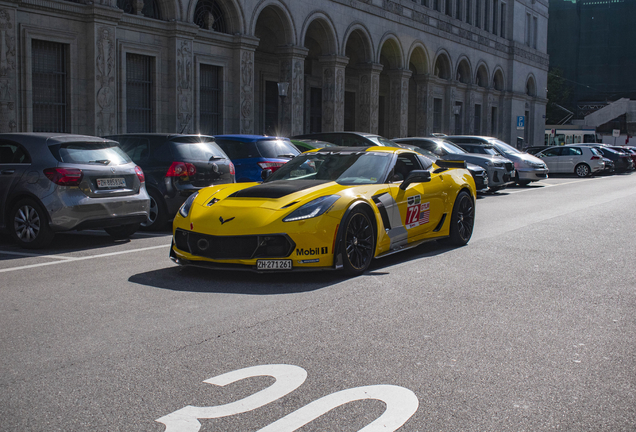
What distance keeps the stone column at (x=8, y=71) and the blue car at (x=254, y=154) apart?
7.20m

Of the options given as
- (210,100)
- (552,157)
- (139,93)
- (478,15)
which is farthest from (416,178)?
(478,15)

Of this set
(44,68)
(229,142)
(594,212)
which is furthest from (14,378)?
(44,68)

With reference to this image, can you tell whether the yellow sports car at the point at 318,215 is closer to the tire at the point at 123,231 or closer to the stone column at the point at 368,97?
the tire at the point at 123,231

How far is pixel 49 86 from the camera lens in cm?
2033

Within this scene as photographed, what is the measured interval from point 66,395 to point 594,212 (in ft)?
43.0

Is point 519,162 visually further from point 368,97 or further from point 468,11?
point 468,11

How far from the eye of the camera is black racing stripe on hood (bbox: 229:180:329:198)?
292 inches

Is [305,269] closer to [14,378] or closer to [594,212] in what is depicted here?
[14,378]

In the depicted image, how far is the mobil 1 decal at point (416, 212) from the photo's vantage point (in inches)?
Result: 333

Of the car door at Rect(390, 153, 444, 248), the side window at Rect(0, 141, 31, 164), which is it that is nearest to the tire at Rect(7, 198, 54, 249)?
the side window at Rect(0, 141, 31, 164)

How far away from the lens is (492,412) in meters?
3.66

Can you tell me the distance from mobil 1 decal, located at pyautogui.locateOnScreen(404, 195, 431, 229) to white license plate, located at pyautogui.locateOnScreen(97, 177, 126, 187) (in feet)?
13.0

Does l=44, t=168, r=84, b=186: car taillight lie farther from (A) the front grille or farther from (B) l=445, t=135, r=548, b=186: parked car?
(B) l=445, t=135, r=548, b=186: parked car

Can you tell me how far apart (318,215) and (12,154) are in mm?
4945
